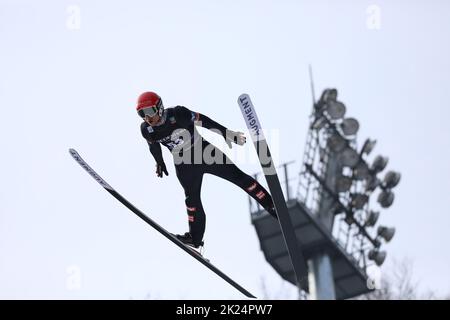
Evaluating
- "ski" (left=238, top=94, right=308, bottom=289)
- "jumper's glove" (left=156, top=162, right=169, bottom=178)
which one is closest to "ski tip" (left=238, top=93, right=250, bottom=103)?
"ski" (left=238, top=94, right=308, bottom=289)

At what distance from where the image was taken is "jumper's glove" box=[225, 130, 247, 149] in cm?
837

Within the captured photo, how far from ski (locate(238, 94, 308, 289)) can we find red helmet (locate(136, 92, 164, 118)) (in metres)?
0.94

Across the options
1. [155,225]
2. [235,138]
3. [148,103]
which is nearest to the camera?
[148,103]

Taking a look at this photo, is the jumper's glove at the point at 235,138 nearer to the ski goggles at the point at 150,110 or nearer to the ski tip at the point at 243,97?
the ski tip at the point at 243,97

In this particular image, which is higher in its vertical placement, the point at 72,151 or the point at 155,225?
the point at 72,151

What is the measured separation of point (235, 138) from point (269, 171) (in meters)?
0.56

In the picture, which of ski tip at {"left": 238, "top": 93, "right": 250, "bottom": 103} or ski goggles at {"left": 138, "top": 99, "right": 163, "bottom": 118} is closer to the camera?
ski goggles at {"left": 138, "top": 99, "right": 163, "bottom": 118}

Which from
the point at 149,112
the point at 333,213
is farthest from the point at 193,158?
the point at 333,213

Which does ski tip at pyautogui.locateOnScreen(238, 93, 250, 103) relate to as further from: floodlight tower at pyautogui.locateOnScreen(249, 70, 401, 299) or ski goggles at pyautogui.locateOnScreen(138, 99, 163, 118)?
floodlight tower at pyautogui.locateOnScreen(249, 70, 401, 299)

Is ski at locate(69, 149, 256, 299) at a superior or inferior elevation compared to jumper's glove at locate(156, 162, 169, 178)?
inferior

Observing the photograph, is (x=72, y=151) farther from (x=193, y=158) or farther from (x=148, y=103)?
(x=148, y=103)

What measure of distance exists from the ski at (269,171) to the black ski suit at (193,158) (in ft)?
1.05

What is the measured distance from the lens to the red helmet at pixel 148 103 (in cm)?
821

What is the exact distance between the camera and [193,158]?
895 centimetres
